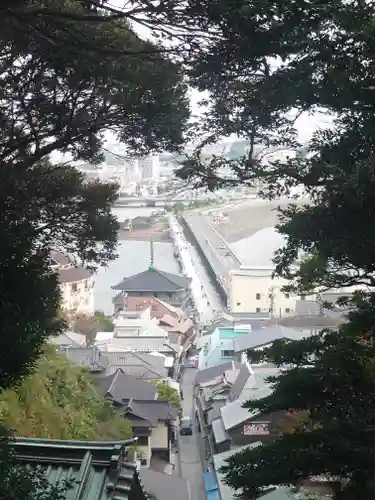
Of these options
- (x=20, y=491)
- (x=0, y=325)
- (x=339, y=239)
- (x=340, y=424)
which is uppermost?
(x=339, y=239)

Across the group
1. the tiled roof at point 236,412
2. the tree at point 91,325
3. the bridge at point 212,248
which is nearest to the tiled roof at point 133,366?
the tree at point 91,325

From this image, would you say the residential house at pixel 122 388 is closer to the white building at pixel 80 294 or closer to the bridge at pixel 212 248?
the white building at pixel 80 294

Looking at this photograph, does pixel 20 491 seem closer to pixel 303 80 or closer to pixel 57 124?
pixel 57 124

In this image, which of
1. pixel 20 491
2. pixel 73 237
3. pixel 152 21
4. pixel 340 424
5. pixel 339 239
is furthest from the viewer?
pixel 73 237

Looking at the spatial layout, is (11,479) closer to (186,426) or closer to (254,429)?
(254,429)

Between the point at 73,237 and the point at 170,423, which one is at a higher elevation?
the point at 73,237

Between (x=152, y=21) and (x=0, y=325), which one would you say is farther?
(x=152, y=21)

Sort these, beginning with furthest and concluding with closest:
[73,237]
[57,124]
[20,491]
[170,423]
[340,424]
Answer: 1. [170,423]
2. [73,237]
3. [57,124]
4. [340,424]
5. [20,491]

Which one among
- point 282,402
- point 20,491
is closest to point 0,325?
point 20,491
